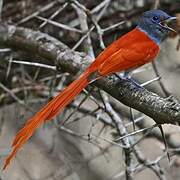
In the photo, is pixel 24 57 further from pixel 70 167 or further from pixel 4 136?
pixel 4 136

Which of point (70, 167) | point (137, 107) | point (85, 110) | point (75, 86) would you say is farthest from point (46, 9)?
point (137, 107)

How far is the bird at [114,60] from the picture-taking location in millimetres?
2914

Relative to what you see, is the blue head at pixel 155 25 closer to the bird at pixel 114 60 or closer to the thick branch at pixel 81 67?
the bird at pixel 114 60

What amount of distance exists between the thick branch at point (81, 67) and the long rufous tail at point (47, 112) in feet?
0.50

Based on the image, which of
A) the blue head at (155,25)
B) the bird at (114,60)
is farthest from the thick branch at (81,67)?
the blue head at (155,25)

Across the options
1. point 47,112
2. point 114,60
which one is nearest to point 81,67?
point 114,60

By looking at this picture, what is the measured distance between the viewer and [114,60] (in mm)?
3250

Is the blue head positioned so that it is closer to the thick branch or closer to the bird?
the bird

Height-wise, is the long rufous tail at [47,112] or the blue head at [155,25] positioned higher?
the long rufous tail at [47,112]

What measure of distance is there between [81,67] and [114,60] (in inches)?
10.3

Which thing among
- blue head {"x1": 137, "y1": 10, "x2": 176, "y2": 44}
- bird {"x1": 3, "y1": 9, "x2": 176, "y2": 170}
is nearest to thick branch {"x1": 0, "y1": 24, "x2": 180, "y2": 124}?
bird {"x1": 3, "y1": 9, "x2": 176, "y2": 170}

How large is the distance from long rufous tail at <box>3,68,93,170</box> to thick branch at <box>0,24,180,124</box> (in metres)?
0.15

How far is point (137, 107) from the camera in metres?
2.85

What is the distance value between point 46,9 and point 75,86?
1.52 meters
